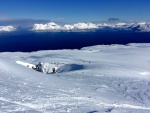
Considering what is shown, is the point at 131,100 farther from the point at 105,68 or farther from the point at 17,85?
the point at 105,68

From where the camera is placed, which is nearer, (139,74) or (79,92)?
(79,92)

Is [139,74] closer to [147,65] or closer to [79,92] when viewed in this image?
[147,65]

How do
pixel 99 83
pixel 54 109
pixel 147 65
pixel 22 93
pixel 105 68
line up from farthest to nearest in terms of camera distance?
pixel 147 65
pixel 105 68
pixel 99 83
pixel 22 93
pixel 54 109

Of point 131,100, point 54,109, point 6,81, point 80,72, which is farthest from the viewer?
point 80,72

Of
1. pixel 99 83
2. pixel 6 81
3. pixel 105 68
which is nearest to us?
pixel 6 81

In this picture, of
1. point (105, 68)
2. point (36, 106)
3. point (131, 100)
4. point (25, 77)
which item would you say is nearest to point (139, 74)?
point (105, 68)

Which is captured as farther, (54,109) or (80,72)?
(80,72)

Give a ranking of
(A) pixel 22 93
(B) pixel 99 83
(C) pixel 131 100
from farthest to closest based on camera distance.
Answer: (B) pixel 99 83 → (C) pixel 131 100 → (A) pixel 22 93

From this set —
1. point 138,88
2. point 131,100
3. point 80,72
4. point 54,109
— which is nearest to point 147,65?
point 80,72

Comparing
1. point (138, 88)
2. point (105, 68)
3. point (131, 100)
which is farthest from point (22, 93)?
point (105, 68)
